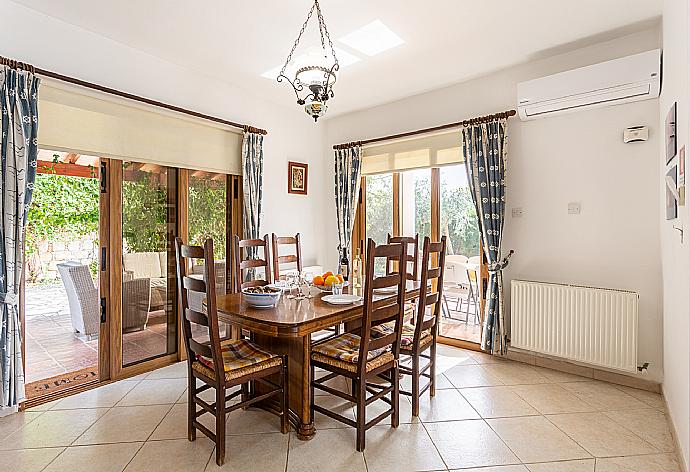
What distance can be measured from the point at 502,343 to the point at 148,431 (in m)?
3.08

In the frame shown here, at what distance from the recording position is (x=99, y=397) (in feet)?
10.0

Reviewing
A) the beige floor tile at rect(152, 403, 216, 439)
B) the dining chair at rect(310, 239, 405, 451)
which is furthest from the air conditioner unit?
the beige floor tile at rect(152, 403, 216, 439)

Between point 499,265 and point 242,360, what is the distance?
261 centimetres

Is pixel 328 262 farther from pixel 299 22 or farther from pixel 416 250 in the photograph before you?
pixel 299 22

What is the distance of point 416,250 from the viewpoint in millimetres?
3805

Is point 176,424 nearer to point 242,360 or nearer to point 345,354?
point 242,360

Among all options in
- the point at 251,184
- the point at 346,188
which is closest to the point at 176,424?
the point at 251,184

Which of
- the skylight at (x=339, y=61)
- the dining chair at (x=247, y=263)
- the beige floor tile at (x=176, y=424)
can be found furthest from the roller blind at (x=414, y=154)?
the beige floor tile at (x=176, y=424)

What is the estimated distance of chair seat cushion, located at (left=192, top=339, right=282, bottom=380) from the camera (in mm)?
2279

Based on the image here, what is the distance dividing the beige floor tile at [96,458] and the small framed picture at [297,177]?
329 centimetres

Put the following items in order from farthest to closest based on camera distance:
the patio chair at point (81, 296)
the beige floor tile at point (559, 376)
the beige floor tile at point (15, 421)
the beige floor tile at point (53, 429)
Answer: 1. the beige floor tile at point (559, 376)
2. the patio chair at point (81, 296)
3. the beige floor tile at point (15, 421)
4. the beige floor tile at point (53, 429)

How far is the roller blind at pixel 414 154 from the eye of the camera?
4.30 m

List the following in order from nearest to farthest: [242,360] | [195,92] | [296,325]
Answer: [296,325], [242,360], [195,92]

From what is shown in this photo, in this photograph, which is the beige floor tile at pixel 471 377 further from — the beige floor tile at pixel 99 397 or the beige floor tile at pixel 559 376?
the beige floor tile at pixel 99 397
